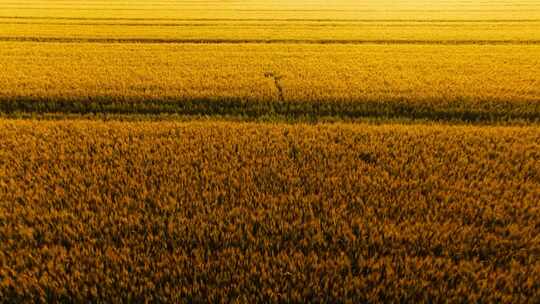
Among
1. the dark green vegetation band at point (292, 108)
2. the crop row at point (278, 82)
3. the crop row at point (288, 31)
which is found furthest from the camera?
the crop row at point (288, 31)

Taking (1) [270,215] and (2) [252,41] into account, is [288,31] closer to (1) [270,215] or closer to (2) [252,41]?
(2) [252,41]

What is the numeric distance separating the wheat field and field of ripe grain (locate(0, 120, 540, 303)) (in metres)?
0.02

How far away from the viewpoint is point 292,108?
25.9ft

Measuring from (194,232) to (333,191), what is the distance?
182 centimetres

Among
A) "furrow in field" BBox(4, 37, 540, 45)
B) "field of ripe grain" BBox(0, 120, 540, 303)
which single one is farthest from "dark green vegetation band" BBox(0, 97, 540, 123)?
"furrow in field" BBox(4, 37, 540, 45)

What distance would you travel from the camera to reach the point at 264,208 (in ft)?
13.0

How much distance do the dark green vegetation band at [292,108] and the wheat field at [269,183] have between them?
47mm

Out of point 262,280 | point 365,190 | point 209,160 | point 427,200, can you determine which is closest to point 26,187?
point 209,160

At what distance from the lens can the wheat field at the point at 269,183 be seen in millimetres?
2922

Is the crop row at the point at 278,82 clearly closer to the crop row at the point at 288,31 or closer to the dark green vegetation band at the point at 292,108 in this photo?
the dark green vegetation band at the point at 292,108

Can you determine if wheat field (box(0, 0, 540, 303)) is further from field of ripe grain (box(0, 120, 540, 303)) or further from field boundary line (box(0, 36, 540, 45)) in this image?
field boundary line (box(0, 36, 540, 45))

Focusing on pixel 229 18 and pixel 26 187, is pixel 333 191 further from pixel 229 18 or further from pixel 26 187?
pixel 229 18

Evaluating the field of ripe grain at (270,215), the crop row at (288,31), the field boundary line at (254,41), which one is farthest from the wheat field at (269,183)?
the crop row at (288,31)

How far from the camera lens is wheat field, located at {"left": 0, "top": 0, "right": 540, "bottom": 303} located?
9.59 ft
